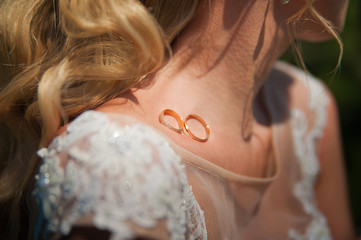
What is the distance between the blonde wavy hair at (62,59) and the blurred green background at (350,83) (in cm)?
165

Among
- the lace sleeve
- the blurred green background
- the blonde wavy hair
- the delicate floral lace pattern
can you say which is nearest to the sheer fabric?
the lace sleeve

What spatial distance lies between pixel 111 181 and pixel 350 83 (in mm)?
2301

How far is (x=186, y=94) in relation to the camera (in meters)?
1.14

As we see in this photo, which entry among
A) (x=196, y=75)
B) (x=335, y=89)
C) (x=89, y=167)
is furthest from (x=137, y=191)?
(x=335, y=89)

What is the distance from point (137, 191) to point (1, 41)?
66 cm

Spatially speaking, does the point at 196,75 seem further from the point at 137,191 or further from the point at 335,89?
the point at 335,89

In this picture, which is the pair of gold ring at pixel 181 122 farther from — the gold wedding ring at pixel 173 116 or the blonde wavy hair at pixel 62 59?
the blonde wavy hair at pixel 62 59

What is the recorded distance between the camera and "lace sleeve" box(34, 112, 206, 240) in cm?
78

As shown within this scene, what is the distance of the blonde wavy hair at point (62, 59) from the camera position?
3.15ft

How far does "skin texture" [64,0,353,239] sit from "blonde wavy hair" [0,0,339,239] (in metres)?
0.05

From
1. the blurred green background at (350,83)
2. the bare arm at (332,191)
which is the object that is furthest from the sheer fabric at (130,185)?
the blurred green background at (350,83)

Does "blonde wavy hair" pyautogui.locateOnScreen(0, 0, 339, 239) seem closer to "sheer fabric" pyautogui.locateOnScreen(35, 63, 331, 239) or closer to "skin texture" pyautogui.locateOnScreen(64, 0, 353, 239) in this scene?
"skin texture" pyautogui.locateOnScreen(64, 0, 353, 239)

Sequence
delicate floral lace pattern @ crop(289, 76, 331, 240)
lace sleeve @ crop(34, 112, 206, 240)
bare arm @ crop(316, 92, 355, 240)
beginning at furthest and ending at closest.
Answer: bare arm @ crop(316, 92, 355, 240), delicate floral lace pattern @ crop(289, 76, 331, 240), lace sleeve @ crop(34, 112, 206, 240)

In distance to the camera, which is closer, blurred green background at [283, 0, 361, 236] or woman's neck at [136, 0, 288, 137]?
woman's neck at [136, 0, 288, 137]
